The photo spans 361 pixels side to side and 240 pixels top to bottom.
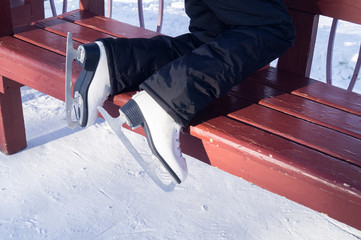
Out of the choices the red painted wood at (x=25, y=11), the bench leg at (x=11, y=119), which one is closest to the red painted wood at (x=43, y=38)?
the bench leg at (x=11, y=119)

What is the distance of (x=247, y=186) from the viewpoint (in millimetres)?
2141

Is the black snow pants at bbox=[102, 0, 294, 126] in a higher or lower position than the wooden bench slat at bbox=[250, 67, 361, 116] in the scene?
higher

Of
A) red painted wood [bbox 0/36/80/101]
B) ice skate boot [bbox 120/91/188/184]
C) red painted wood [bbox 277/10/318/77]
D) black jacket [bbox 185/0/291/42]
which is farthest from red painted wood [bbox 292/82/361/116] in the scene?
red painted wood [bbox 0/36/80/101]

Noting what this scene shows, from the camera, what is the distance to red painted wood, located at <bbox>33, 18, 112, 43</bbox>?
Answer: 207cm

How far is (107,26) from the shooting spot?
7.30ft

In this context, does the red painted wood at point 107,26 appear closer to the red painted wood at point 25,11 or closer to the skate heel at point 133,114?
the red painted wood at point 25,11

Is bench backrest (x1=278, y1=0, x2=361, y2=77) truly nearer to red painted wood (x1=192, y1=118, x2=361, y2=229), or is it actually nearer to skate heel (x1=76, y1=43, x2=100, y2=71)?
red painted wood (x1=192, y1=118, x2=361, y2=229)

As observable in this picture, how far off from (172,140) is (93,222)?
0.60 metres

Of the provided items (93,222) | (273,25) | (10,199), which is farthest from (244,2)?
(10,199)

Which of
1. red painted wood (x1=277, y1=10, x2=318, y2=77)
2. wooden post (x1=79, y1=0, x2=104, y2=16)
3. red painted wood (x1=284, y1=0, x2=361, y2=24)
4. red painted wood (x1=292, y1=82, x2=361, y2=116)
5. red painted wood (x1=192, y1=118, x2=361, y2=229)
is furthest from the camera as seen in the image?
wooden post (x1=79, y1=0, x2=104, y2=16)

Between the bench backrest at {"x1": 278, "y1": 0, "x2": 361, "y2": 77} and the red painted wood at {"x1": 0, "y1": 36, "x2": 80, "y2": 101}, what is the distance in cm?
84

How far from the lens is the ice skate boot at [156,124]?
1438 millimetres

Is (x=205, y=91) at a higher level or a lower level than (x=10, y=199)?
higher

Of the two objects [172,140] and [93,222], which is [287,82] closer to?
→ [172,140]
